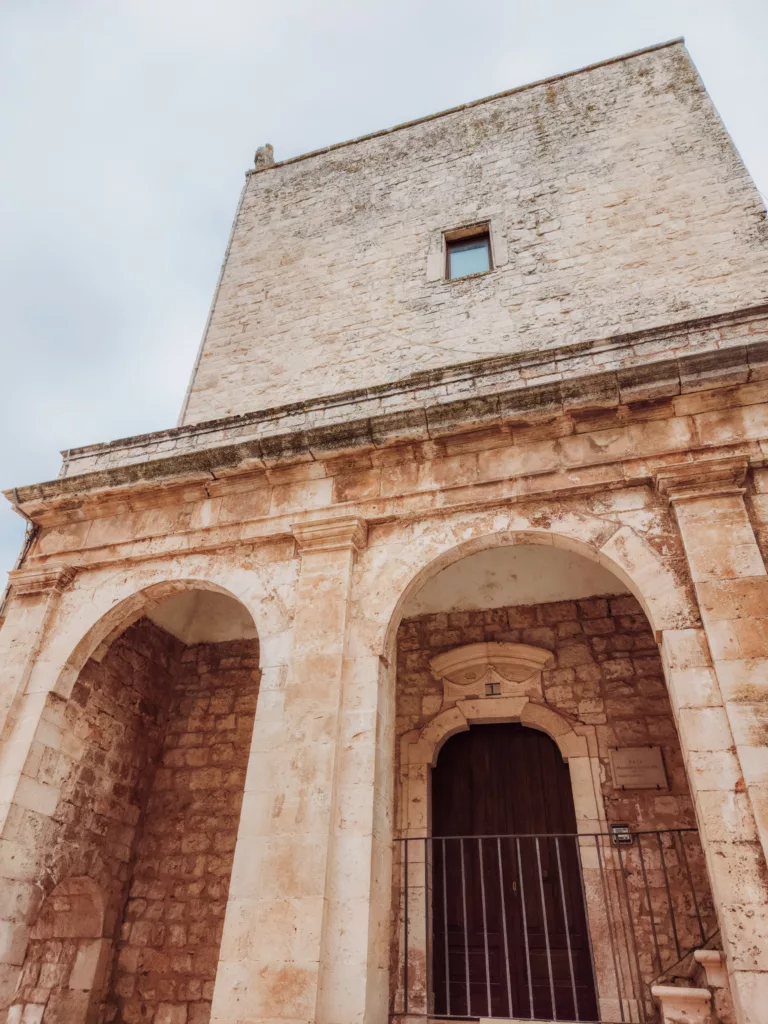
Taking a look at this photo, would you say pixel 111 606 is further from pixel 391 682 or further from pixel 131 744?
pixel 391 682

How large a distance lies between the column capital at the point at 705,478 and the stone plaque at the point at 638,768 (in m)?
2.09

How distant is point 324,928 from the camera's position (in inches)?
138

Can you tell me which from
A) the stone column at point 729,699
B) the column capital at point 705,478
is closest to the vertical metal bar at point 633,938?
the stone column at point 729,699

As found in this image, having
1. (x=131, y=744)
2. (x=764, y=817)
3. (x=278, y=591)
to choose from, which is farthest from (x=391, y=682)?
(x=131, y=744)

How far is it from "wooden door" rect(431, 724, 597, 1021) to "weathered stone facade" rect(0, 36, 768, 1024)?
27 centimetres

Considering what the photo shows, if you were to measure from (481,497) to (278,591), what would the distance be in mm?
1510

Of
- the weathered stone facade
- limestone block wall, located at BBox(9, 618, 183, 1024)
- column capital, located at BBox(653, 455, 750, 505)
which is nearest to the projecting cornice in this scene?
the weathered stone facade

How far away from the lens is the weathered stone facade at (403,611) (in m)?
3.66

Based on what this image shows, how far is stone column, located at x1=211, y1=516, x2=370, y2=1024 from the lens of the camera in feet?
11.2

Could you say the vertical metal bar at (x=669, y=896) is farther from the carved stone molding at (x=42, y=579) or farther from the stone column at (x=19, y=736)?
the carved stone molding at (x=42, y=579)

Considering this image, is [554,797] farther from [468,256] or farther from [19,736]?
[468,256]

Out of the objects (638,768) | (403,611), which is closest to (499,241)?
(403,611)

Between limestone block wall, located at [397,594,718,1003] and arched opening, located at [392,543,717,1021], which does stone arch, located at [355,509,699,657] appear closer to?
arched opening, located at [392,543,717,1021]

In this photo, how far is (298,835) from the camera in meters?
3.78
